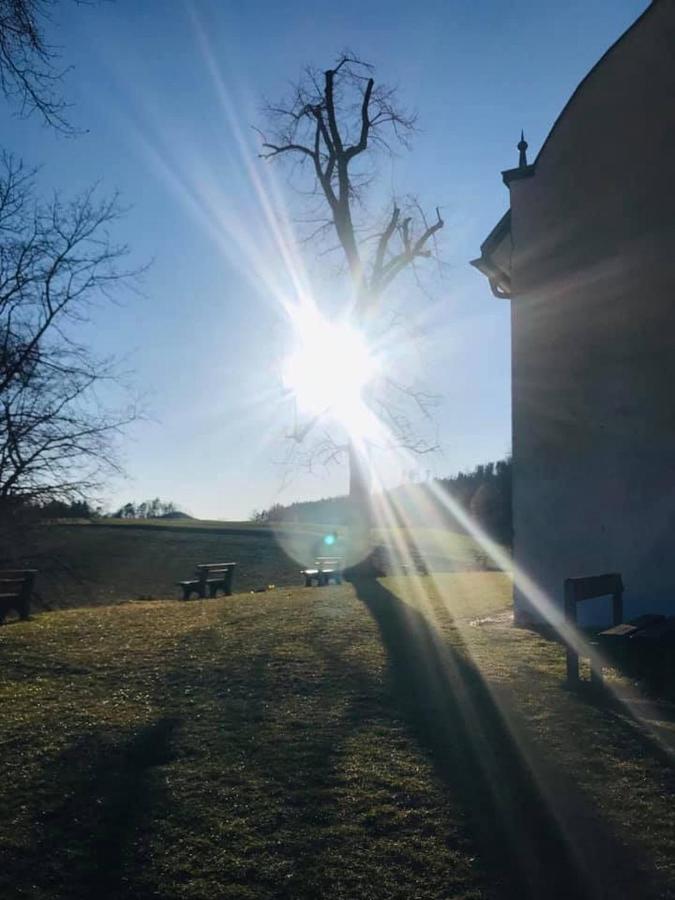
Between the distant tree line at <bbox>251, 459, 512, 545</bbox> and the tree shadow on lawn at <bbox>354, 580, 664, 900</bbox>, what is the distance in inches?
860

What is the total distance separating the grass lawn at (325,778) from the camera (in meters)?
3.85

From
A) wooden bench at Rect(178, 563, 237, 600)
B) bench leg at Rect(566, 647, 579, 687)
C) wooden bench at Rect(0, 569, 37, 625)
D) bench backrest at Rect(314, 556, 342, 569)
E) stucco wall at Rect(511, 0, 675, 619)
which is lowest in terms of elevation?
bench leg at Rect(566, 647, 579, 687)

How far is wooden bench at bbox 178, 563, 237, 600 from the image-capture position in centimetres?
1917

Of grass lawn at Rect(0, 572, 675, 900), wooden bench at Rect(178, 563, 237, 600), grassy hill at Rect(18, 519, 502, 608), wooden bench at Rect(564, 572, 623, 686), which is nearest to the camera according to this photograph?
grass lawn at Rect(0, 572, 675, 900)

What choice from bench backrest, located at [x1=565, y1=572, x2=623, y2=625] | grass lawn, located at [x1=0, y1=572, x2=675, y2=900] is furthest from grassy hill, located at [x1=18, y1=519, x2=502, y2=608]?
bench backrest, located at [x1=565, y1=572, x2=623, y2=625]

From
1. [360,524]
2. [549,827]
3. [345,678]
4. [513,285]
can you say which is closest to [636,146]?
[513,285]

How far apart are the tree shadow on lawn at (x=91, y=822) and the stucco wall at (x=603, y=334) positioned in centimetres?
650

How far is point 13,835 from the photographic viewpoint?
14.1 feet

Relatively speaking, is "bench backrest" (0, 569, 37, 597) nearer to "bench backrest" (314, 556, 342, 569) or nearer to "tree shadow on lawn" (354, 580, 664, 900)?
"tree shadow on lawn" (354, 580, 664, 900)

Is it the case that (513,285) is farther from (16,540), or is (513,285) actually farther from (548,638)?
(16,540)

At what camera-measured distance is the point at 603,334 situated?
10.7 metres

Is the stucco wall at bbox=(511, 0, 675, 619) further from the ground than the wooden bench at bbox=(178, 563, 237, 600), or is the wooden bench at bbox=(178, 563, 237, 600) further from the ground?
the stucco wall at bbox=(511, 0, 675, 619)

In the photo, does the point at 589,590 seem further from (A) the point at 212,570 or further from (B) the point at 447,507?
(B) the point at 447,507

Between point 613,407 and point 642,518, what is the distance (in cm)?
147
